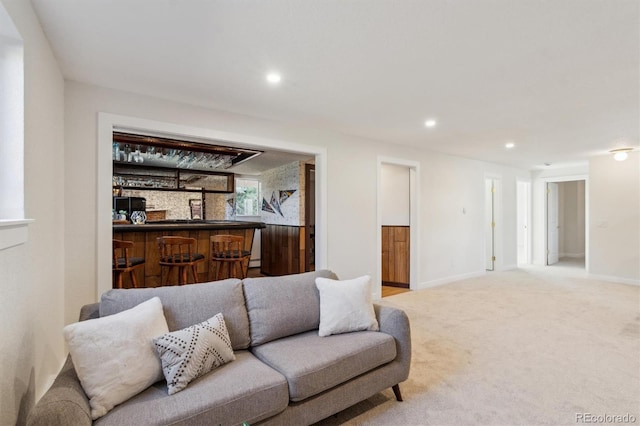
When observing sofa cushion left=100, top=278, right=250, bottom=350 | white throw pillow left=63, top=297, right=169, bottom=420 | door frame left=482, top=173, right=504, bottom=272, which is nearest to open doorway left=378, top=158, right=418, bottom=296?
door frame left=482, top=173, right=504, bottom=272

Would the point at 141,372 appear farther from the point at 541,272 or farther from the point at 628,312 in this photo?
the point at 541,272

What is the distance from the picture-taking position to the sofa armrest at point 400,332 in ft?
7.13

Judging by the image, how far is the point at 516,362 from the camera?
273cm

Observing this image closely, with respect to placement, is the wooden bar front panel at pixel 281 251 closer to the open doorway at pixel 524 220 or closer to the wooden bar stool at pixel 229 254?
the wooden bar stool at pixel 229 254

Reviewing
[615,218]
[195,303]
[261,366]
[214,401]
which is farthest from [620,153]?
[214,401]

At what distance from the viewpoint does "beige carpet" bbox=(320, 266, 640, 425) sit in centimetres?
205

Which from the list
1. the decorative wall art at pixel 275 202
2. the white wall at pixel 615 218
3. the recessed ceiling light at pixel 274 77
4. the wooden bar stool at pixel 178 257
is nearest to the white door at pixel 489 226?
the white wall at pixel 615 218

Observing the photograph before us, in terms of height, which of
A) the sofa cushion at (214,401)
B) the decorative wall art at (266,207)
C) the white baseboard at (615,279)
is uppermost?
the decorative wall art at (266,207)

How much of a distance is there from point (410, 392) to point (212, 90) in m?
2.96

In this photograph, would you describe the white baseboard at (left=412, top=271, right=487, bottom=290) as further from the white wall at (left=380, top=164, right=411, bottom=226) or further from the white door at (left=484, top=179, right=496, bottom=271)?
the white wall at (left=380, top=164, right=411, bottom=226)

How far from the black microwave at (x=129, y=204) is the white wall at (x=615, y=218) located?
8945 millimetres

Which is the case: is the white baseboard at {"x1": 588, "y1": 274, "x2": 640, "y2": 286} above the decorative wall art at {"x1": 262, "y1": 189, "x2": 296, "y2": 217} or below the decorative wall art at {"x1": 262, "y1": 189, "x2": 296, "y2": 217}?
below

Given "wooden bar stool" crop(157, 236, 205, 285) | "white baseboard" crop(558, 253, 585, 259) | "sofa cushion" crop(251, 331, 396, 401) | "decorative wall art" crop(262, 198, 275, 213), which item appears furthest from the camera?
"white baseboard" crop(558, 253, 585, 259)

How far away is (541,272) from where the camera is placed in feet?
22.5
